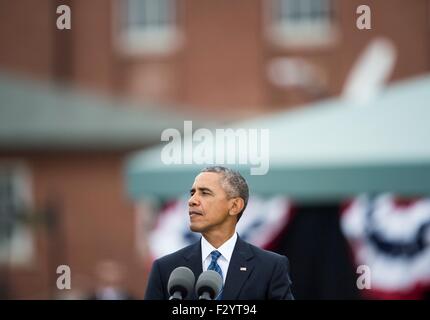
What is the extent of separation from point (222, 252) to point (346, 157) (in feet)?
9.23

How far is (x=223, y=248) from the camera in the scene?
3.15 meters

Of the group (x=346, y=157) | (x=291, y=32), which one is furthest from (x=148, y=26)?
(x=346, y=157)

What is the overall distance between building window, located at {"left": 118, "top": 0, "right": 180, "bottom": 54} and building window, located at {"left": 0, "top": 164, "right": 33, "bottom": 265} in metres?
2.77

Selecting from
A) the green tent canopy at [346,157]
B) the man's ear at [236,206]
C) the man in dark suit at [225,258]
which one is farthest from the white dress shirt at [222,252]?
the green tent canopy at [346,157]

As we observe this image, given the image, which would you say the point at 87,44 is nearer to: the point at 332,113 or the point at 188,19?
the point at 188,19

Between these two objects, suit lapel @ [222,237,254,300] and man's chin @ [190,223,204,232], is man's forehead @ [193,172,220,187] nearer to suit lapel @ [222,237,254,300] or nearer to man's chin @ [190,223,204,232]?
man's chin @ [190,223,204,232]

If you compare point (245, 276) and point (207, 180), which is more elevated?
Result: point (207, 180)

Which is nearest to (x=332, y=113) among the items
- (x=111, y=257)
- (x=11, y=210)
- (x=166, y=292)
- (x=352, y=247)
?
(x=352, y=247)

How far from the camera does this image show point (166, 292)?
3064 millimetres

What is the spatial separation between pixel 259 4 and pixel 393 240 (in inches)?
364

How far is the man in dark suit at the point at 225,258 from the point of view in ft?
10.1

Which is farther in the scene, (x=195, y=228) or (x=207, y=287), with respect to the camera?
(x=195, y=228)

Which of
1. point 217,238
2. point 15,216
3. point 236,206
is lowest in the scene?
point 15,216

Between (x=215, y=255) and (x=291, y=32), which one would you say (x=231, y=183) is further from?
(x=291, y=32)
